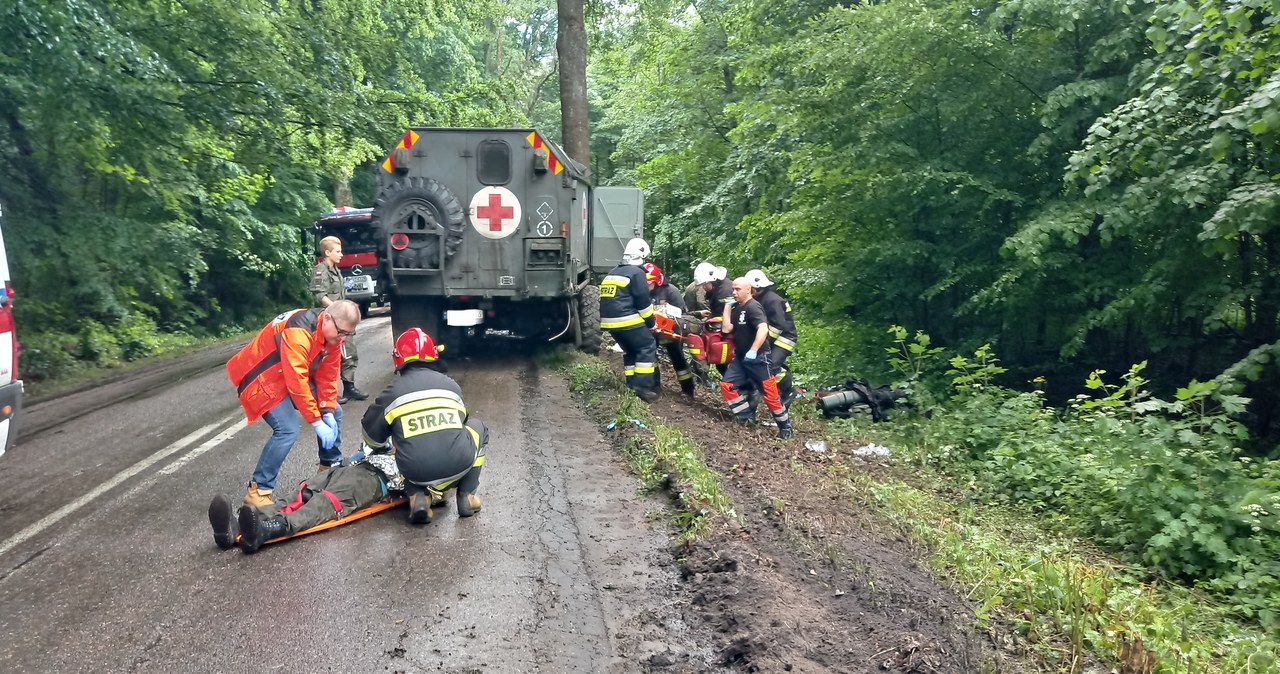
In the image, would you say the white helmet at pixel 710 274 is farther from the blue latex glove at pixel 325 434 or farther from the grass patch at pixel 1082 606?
the blue latex glove at pixel 325 434

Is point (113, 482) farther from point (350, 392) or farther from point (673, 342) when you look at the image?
point (673, 342)

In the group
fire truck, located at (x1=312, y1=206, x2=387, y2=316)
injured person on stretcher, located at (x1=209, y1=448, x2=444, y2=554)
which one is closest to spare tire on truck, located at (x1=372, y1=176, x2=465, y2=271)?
injured person on stretcher, located at (x1=209, y1=448, x2=444, y2=554)

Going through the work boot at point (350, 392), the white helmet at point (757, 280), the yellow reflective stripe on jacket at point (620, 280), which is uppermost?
the white helmet at point (757, 280)

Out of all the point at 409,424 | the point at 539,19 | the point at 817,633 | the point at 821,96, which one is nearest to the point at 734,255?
the point at 821,96

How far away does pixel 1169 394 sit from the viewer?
11344 millimetres

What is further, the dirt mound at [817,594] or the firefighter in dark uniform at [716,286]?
the firefighter in dark uniform at [716,286]

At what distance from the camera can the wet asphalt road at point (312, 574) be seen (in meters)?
4.32

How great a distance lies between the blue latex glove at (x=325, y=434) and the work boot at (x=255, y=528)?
0.67m

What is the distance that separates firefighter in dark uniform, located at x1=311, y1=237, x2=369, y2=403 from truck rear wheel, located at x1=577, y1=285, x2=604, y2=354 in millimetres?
3819

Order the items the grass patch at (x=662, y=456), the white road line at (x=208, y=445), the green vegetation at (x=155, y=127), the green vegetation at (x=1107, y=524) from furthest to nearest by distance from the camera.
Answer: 1. the green vegetation at (x=155, y=127)
2. the white road line at (x=208, y=445)
3. the grass patch at (x=662, y=456)
4. the green vegetation at (x=1107, y=524)

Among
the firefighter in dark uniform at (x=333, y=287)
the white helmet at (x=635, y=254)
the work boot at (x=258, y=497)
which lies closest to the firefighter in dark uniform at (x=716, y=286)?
the white helmet at (x=635, y=254)

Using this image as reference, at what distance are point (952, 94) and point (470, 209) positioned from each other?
20.5ft

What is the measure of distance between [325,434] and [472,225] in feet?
21.7

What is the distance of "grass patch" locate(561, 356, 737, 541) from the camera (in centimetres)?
619
